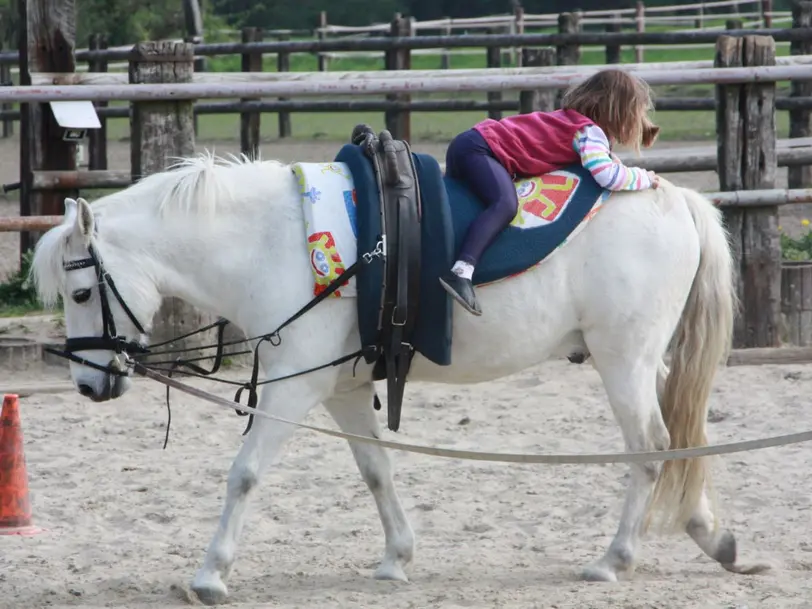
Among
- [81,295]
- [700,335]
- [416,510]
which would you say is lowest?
[416,510]

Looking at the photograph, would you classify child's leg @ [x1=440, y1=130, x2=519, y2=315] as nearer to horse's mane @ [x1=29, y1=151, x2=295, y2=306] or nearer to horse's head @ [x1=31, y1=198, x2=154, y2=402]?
horse's mane @ [x1=29, y1=151, x2=295, y2=306]

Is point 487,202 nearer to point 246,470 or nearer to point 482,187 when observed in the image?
point 482,187

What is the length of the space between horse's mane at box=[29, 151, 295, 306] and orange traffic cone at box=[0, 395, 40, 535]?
77 centimetres

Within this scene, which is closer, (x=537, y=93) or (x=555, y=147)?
(x=555, y=147)

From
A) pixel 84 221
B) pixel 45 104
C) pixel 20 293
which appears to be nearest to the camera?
pixel 84 221

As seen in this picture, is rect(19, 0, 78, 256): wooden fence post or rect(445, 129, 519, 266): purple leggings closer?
rect(445, 129, 519, 266): purple leggings

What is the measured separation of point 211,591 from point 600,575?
1.25 metres

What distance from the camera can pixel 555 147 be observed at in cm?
423

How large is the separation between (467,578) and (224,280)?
1257mm

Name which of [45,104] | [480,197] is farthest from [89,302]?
[45,104]

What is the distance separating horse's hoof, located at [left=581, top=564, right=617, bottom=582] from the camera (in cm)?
416

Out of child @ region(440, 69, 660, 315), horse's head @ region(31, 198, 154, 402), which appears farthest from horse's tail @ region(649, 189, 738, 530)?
horse's head @ region(31, 198, 154, 402)

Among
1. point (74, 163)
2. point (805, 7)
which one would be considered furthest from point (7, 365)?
point (805, 7)

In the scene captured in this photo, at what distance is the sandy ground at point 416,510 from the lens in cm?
406
